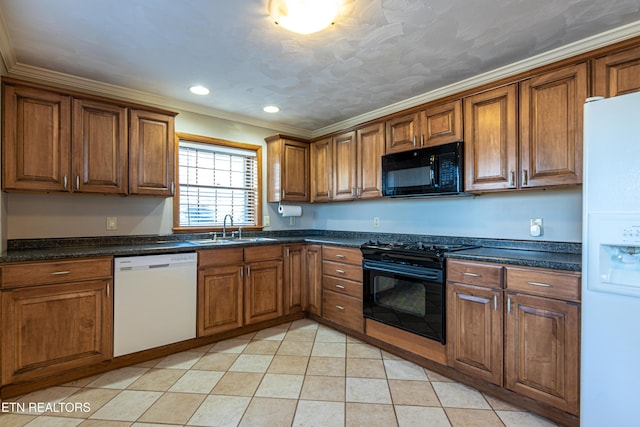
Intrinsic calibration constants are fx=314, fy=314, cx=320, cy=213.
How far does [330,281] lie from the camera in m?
3.36

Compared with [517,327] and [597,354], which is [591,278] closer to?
[597,354]

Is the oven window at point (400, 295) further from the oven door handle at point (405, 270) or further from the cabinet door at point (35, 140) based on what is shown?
the cabinet door at point (35, 140)

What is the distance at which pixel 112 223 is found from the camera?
2916mm

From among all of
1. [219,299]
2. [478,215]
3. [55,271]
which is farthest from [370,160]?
[55,271]

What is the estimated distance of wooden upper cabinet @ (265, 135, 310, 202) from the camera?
3.87 meters

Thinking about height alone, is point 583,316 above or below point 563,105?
below

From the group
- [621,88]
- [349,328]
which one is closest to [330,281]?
[349,328]

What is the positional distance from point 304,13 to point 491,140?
65.7 inches

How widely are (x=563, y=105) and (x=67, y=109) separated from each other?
11.9 feet

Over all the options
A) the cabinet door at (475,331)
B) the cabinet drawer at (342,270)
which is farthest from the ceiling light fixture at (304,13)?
the cabinet drawer at (342,270)

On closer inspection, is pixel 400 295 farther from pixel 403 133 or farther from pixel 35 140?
pixel 35 140

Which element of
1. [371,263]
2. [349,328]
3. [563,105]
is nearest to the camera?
[563,105]

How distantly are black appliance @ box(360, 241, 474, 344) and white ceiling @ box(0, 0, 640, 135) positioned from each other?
1477 millimetres

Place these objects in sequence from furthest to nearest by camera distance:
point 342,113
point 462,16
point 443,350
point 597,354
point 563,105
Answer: point 342,113 → point 443,350 → point 563,105 → point 462,16 → point 597,354
